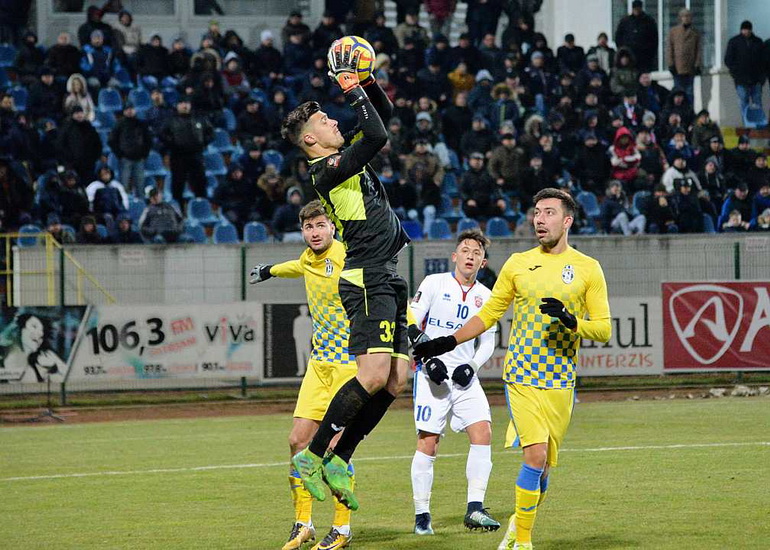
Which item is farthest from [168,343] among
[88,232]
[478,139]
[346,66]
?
[346,66]

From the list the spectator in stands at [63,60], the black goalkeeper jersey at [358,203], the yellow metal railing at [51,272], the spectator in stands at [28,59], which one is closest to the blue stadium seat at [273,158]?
the spectator in stands at [63,60]

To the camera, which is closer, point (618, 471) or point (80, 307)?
point (618, 471)

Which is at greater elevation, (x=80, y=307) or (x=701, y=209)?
(x=701, y=209)

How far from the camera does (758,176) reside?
2456cm

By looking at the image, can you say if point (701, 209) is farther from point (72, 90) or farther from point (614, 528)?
point (614, 528)

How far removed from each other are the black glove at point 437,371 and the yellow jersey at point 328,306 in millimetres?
765

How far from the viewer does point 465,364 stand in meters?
Result: 10.0

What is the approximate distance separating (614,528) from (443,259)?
11867 mm

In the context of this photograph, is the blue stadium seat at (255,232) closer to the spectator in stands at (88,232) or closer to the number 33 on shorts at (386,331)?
the spectator in stands at (88,232)

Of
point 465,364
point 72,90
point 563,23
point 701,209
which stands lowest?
point 465,364

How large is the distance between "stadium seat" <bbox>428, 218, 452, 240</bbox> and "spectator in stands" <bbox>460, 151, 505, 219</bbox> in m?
0.58

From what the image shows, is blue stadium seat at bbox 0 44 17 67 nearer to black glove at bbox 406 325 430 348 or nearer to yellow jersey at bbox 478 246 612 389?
black glove at bbox 406 325 430 348

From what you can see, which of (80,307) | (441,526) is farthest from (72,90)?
(441,526)

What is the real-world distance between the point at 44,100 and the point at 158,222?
3.58m
